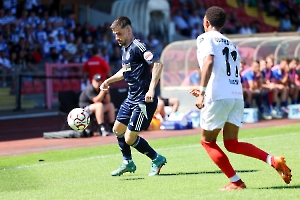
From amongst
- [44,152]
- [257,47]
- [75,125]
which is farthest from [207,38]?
[257,47]

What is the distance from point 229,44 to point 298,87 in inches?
542

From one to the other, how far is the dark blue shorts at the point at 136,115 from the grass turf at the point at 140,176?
746mm

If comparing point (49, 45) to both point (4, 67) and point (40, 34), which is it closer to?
point (40, 34)

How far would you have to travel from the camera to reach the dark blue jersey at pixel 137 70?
31.3 ft

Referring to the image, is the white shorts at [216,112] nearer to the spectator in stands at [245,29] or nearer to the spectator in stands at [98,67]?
the spectator in stands at [98,67]

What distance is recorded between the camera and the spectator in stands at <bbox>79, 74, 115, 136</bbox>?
54.7 feet

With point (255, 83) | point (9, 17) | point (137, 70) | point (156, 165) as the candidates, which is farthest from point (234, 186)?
point (9, 17)

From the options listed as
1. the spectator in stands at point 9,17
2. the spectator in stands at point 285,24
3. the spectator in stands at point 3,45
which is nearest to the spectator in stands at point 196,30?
the spectator in stands at point 285,24

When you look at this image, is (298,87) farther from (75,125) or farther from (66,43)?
(75,125)

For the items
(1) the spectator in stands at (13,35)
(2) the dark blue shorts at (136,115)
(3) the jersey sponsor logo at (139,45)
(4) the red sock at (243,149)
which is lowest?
(4) the red sock at (243,149)

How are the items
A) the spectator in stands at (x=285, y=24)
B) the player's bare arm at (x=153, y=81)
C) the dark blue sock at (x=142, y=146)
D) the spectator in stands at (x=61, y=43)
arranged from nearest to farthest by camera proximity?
the player's bare arm at (x=153, y=81), the dark blue sock at (x=142, y=146), the spectator in stands at (x=61, y=43), the spectator in stands at (x=285, y=24)

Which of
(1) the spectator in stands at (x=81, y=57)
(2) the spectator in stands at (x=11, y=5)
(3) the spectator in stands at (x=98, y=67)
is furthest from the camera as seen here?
(2) the spectator in stands at (x=11, y=5)

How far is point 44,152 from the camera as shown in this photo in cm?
1370

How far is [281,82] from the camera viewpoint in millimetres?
21000
